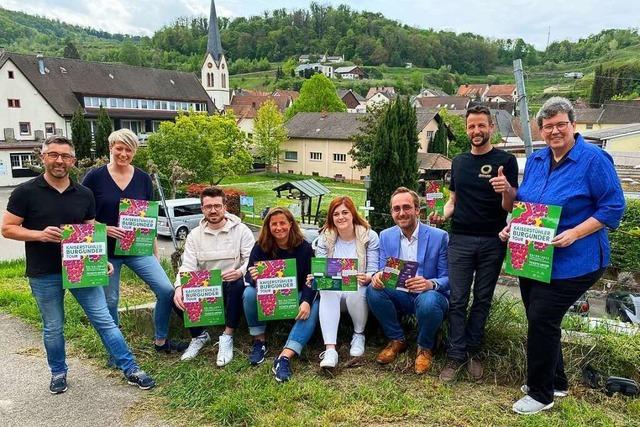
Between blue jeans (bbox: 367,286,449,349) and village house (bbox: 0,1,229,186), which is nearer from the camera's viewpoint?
blue jeans (bbox: 367,286,449,349)

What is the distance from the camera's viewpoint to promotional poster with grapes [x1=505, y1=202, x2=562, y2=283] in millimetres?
2832

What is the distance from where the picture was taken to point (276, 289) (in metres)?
3.71

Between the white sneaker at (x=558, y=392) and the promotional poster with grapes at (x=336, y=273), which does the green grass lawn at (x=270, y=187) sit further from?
the white sneaker at (x=558, y=392)

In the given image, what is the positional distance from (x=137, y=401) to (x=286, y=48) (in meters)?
153

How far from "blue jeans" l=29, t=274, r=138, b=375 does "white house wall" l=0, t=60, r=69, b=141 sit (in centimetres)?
3672

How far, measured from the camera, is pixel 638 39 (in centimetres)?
11781

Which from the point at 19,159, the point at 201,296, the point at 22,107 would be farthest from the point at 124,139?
the point at 22,107

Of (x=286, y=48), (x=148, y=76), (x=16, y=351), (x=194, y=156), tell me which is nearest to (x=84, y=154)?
(x=194, y=156)

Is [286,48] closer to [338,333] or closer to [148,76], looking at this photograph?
[148,76]

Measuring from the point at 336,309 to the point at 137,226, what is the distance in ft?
5.57

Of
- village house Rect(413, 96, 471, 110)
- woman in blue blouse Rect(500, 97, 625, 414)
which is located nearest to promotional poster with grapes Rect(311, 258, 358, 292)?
woman in blue blouse Rect(500, 97, 625, 414)

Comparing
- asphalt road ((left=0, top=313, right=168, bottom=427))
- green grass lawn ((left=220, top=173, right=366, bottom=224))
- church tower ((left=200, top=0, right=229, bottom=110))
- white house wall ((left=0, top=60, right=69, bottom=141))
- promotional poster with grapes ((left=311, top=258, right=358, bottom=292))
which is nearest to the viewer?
asphalt road ((left=0, top=313, right=168, bottom=427))

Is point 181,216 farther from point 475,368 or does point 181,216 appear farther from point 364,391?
point 475,368

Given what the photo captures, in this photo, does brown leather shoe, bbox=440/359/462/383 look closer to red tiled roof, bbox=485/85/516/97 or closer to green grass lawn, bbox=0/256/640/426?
green grass lawn, bbox=0/256/640/426
